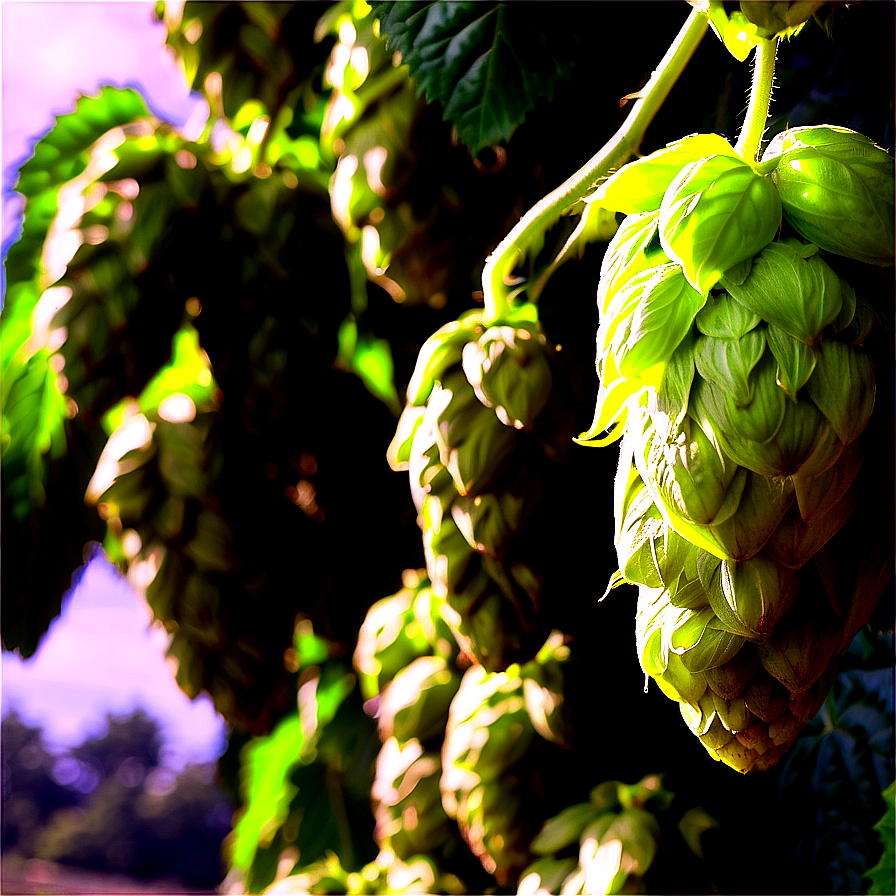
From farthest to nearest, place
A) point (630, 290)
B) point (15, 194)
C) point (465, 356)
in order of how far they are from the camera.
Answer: point (15, 194) → point (465, 356) → point (630, 290)

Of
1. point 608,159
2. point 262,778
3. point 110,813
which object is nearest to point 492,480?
point 608,159

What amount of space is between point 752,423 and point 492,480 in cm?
12

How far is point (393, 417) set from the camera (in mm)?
559

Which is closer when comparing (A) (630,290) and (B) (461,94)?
(A) (630,290)

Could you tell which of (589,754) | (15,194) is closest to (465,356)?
(589,754)

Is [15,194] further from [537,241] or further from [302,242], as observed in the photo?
[537,241]

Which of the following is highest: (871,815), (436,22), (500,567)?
(436,22)

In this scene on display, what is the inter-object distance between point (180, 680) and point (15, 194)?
0.37 metres

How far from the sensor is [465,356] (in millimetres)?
341

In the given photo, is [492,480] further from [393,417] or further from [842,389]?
[393,417]

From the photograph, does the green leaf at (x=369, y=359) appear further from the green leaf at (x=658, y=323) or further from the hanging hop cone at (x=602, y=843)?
the green leaf at (x=658, y=323)

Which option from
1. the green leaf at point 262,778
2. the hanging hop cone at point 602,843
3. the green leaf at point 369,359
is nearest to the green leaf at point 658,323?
the hanging hop cone at point 602,843

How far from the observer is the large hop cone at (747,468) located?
0.21 meters

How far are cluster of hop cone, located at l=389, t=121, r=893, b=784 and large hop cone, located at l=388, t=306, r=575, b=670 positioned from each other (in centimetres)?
8
